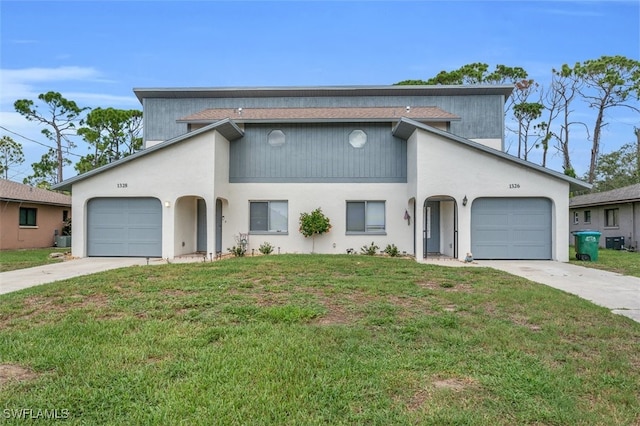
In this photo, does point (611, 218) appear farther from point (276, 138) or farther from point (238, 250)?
point (238, 250)

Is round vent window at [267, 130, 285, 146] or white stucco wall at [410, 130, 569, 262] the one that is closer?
white stucco wall at [410, 130, 569, 262]

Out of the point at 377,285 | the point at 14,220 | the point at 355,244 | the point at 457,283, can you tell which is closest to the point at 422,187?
→ the point at 355,244

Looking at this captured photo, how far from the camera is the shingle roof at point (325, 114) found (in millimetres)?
15953

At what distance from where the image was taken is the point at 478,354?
4156 mm

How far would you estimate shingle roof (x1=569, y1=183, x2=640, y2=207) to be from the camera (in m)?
19.9

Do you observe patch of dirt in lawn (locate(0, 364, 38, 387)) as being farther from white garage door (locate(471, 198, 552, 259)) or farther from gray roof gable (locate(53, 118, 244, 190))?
white garage door (locate(471, 198, 552, 259))

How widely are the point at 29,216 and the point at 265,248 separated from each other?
13255 millimetres

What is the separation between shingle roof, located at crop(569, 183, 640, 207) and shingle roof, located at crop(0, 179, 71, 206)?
96.4 ft

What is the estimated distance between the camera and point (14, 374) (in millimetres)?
3625

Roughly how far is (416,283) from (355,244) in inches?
295

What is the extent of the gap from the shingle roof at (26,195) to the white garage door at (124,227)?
6.20 meters

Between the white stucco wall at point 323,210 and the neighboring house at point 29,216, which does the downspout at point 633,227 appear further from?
the neighboring house at point 29,216

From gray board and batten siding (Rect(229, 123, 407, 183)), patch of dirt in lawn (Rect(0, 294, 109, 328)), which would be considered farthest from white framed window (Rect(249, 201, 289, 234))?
patch of dirt in lawn (Rect(0, 294, 109, 328))

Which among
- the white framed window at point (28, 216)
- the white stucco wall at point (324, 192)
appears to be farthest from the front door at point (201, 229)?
the white framed window at point (28, 216)
